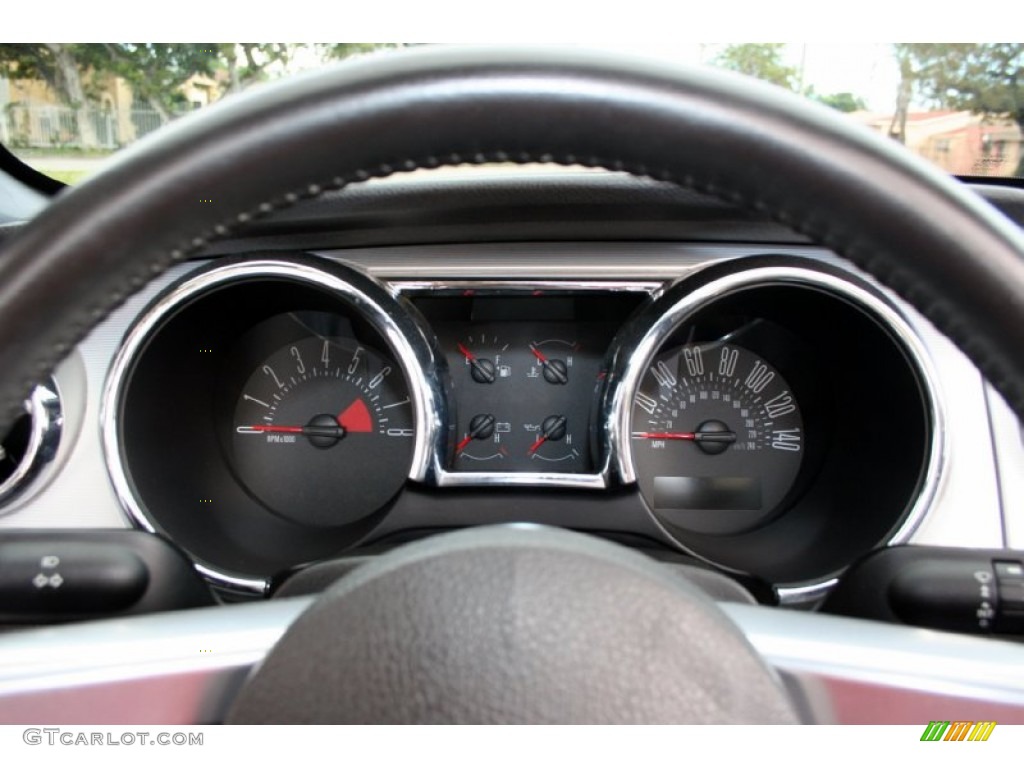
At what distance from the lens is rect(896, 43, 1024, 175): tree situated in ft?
5.43

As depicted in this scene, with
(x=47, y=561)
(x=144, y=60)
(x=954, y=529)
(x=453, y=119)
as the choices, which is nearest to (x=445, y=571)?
(x=453, y=119)

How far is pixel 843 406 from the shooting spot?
5.67ft

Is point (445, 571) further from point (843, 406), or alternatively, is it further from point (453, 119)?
point (843, 406)

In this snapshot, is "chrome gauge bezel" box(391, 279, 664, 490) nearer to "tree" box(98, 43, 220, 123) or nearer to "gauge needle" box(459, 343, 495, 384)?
"gauge needle" box(459, 343, 495, 384)

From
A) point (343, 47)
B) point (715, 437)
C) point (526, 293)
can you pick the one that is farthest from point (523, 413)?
point (343, 47)

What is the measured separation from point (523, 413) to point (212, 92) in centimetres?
83

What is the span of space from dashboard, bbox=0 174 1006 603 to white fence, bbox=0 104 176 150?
0.97ft

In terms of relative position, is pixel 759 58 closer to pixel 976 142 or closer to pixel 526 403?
pixel 976 142

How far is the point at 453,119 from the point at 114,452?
1.19m

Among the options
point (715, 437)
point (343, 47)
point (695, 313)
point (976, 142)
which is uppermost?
point (343, 47)

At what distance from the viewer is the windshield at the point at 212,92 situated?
157cm
